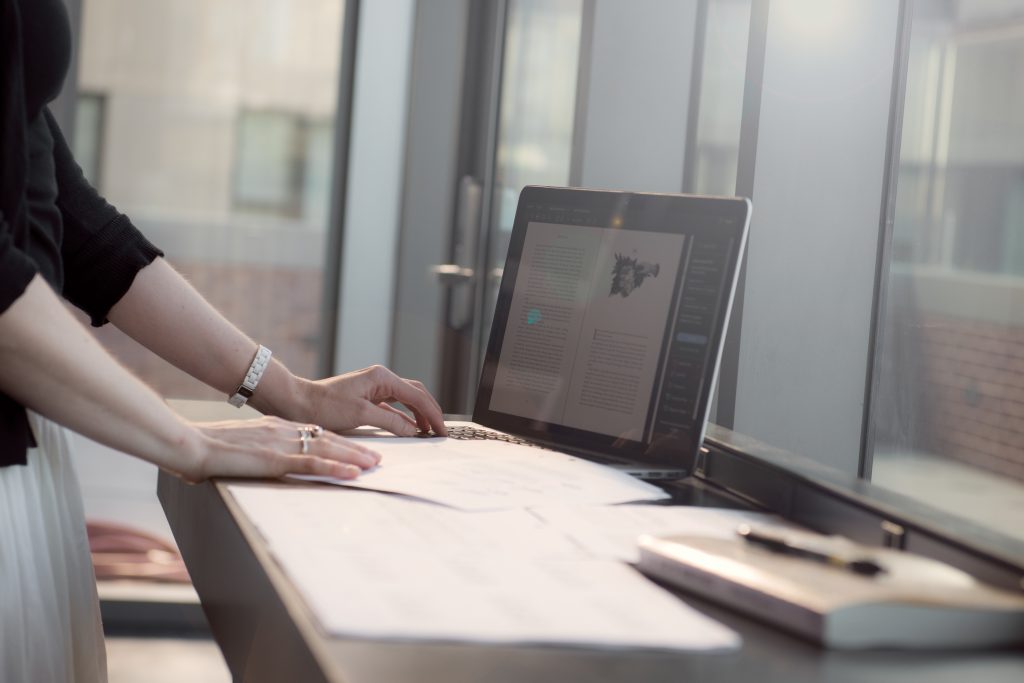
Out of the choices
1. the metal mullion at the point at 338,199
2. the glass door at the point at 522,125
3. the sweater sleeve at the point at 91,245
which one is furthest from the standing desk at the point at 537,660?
the metal mullion at the point at 338,199

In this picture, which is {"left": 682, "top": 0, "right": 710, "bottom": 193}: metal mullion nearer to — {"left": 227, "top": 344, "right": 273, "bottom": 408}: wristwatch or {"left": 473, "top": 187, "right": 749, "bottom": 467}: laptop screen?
{"left": 473, "top": 187, "right": 749, "bottom": 467}: laptop screen

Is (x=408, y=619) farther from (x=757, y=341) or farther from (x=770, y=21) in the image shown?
(x=770, y=21)

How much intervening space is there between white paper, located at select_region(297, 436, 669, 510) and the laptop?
0.17 feet

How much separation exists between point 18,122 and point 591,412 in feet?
2.04

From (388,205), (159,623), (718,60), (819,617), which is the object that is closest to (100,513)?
(159,623)

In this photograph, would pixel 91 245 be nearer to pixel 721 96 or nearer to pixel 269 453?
pixel 269 453

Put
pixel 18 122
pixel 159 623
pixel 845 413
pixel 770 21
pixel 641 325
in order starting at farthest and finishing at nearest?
pixel 159 623 → pixel 770 21 → pixel 845 413 → pixel 641 325 → pixel 18 122

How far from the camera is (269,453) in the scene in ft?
3.35

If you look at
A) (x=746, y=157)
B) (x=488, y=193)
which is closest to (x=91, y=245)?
(x=746, y=157)

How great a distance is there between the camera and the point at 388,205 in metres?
3.47

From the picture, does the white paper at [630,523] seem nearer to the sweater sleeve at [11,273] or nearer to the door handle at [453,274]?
the sweater sleeve at [11,273]

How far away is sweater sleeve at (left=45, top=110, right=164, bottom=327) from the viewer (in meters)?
1.33

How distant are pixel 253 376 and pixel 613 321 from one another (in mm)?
427

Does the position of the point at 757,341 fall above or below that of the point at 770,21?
below
